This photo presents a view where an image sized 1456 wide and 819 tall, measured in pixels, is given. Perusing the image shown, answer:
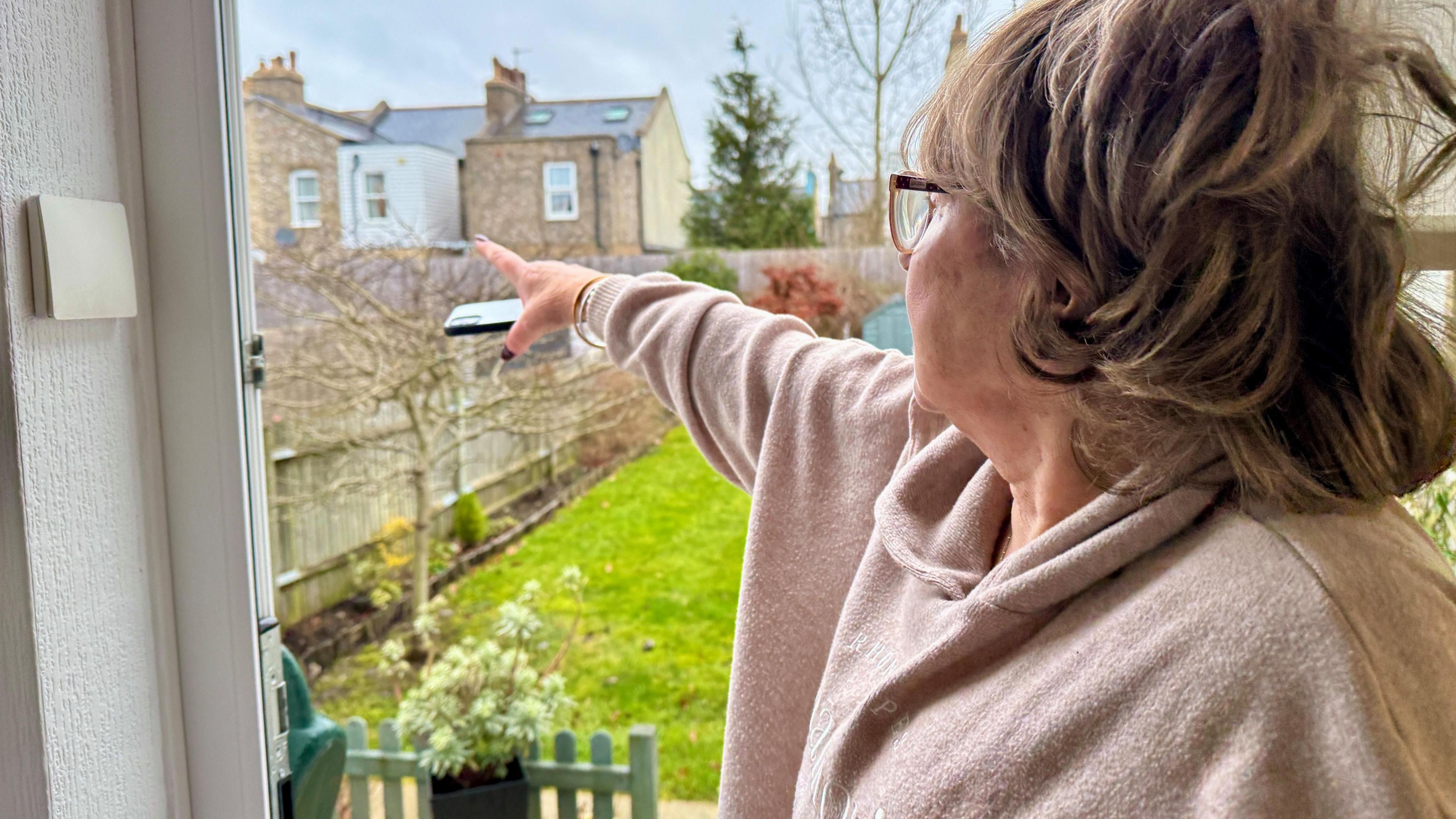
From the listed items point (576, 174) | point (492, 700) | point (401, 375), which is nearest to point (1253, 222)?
point (576, 174)

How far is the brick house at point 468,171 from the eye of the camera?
1.14 metres

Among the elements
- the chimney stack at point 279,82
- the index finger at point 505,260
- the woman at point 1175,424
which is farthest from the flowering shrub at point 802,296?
the chimney stack at point 279,82

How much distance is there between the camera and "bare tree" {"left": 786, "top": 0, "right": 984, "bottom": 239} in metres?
1.01

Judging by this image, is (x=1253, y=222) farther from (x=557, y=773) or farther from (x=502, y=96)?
(x=557, y=773)

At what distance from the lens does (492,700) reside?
1.35 meters

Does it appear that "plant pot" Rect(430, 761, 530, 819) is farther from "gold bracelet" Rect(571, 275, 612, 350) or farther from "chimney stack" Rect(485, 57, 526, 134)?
"chimney stack" Rect(485, 57, 526, 134)

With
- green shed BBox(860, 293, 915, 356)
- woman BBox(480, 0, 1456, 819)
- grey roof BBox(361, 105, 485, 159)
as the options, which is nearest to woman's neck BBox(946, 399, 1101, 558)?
woman BBox(480, 0, 1456, 819)

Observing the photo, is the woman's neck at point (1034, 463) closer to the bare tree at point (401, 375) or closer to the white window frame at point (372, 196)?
the bare tree at point (401, 375)

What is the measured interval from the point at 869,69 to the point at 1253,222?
0.62 meters

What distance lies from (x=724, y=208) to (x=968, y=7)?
0.34 meters

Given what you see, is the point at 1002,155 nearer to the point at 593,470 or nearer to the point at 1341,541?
the point at 1341,541

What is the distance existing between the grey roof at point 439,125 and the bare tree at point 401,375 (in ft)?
0.51

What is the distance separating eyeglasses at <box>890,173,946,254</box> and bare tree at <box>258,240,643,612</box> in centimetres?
67

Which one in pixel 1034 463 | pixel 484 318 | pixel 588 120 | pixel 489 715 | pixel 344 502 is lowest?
pixel 489 715
